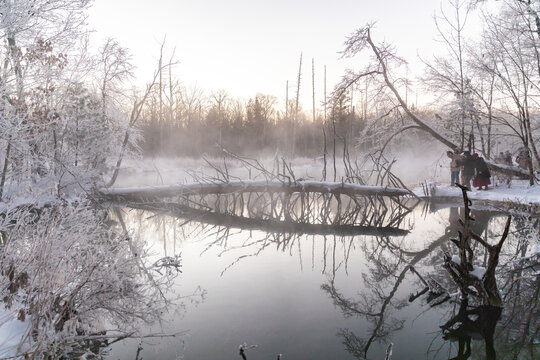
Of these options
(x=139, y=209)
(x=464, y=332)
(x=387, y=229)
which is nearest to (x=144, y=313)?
(x=464, y=332)

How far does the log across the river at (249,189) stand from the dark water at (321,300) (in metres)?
2.64

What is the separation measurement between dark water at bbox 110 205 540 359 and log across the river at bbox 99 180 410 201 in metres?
2.64

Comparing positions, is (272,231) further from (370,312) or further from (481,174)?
(481,174)

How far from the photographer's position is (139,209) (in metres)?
15.3

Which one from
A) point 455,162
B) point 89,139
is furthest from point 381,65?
point 89,139

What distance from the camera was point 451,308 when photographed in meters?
5.38

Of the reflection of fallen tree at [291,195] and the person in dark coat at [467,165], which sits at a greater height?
the person in dark coat at [467,165]

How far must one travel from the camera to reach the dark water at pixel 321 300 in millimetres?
4406

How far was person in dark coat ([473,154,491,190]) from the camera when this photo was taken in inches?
620

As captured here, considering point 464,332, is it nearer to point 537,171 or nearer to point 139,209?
point 139,209

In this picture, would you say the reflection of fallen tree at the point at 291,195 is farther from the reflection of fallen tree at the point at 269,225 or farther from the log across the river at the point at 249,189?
the reflection of fallen tree at the point at 269,225

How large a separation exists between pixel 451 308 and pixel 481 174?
12438 millimetres

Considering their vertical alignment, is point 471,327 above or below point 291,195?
below

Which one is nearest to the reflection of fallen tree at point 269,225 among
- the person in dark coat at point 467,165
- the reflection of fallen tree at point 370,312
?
the reflection of fallen tree at point 370,312
